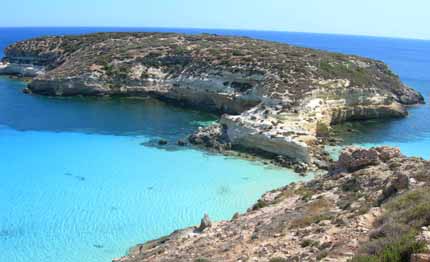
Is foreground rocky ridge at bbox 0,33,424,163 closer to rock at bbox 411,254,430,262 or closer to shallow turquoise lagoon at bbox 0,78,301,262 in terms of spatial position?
shallow turquoise lagoon at bbox 0,78,301,262

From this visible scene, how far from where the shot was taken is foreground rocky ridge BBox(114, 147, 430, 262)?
1082 centimetres

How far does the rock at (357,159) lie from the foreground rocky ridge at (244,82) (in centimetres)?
1167

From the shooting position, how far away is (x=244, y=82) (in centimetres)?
5328

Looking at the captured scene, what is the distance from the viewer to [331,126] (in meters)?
45.8

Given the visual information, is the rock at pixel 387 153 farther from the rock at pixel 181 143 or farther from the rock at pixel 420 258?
the rock at pixel 181 143

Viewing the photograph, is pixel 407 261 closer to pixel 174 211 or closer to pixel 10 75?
pixel 174 211

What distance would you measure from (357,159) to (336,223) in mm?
7250

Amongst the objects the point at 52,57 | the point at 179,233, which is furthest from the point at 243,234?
the point at 52,57

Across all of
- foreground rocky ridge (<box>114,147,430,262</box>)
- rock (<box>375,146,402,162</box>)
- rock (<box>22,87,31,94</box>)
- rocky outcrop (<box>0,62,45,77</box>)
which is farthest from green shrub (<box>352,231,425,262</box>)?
rocky outcrop (<box>0,62,45,77</box>)

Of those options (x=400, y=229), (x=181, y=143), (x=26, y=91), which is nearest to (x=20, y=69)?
(x=26, y=91)

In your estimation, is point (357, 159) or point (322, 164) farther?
point (322, 164)

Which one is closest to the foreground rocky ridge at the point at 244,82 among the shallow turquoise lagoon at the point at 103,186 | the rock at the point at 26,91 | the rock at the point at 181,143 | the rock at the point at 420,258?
the rock at the point at 26,91

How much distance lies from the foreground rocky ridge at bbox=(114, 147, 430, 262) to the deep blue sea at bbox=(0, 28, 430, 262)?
10.5 ft

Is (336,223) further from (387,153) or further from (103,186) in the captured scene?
(103,186)
